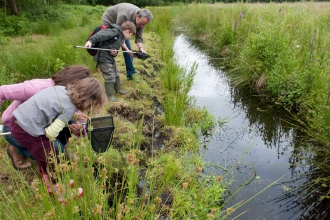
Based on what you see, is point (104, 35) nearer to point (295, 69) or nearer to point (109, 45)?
point (109, 45)

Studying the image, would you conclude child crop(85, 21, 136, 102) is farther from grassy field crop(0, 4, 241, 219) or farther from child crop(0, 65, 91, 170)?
child crop(0, 65, 91, 170)

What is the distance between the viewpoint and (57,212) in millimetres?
1429

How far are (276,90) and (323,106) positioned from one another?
145 cm

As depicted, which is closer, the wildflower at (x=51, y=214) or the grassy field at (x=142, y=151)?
the wildflower at (x=51, y=214)

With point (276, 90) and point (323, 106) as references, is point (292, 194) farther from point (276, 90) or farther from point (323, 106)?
point (276, 90)

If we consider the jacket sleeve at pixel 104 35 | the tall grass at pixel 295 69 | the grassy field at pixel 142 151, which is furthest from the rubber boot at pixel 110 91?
the tall grass at pixel 295 69

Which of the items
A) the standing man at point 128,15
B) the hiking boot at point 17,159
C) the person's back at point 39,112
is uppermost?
the standing man at point 128,15

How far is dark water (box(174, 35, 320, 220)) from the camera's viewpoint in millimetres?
2488

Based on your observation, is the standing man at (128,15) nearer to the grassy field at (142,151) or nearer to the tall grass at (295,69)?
the grassy field at (142,151)

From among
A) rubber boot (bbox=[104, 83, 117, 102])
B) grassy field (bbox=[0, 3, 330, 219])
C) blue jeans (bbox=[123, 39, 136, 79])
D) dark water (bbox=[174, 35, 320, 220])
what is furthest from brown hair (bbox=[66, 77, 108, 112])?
blue jeans (bbox=[123, 39, 136, 79])

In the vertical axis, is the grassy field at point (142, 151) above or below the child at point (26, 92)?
below

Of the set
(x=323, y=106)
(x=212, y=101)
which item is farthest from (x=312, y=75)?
(x=212, y=101)

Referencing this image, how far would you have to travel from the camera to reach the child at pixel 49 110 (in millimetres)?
1917

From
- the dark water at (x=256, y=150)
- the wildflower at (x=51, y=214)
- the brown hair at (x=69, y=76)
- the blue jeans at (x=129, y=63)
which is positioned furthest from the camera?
the blue jeans at (x=129, y=63)
